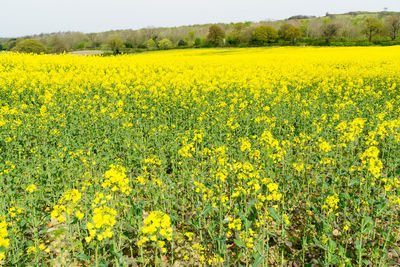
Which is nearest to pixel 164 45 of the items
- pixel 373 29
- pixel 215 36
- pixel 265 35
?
pixel 215 36

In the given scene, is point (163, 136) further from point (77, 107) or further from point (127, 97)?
point (127, 97)

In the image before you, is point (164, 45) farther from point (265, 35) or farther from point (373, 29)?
point (373, 29)

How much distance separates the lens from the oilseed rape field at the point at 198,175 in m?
3.71

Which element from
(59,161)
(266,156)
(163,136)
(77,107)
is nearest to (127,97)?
(77,107)

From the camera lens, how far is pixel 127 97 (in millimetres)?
11992

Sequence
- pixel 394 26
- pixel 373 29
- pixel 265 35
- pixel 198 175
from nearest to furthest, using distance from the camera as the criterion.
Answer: pixel 198 175, pixel 265 35, pixel 373 29, pixel 394 26

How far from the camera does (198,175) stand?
564 cm

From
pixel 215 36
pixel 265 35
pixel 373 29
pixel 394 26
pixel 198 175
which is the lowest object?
pixel 198 175

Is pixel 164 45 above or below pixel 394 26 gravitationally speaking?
below

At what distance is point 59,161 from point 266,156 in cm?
424

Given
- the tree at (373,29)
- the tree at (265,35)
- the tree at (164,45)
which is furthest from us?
the tree at (373,29)

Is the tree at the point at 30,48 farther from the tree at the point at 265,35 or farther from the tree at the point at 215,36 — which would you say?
the tree at the point at 265,35

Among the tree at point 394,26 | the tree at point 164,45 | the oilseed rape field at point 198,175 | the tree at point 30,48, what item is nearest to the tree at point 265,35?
the tree at point 164,45

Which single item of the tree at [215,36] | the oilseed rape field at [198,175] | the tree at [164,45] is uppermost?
the tree at [215,36]
